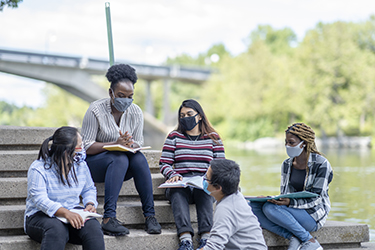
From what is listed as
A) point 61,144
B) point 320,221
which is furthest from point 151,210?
point 320,221

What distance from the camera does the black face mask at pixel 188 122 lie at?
3.76m

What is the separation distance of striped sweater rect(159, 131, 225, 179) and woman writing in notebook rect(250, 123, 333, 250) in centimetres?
56

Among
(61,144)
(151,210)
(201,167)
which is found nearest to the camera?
(61,144)

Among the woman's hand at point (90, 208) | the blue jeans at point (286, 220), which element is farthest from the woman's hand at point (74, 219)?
the blue jeans at point (286, 220)

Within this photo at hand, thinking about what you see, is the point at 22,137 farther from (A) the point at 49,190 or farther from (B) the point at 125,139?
(A) the point at 49,190

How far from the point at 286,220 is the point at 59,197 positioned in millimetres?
1573

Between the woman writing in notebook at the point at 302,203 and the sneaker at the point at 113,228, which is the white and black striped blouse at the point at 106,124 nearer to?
the sneaker at the point at 113,228

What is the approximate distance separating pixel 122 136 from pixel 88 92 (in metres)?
24.0

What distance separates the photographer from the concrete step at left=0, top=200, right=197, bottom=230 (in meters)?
3.26

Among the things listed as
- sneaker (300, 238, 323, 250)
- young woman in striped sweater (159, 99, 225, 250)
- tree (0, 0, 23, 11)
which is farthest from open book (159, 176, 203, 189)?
tree (0, 0, 23, 11)

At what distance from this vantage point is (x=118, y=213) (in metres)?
3.52

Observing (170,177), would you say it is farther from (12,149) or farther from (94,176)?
(12,149)

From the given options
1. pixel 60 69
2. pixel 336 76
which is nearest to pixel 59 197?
pixel 60 69

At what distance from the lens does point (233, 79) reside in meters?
36.7
